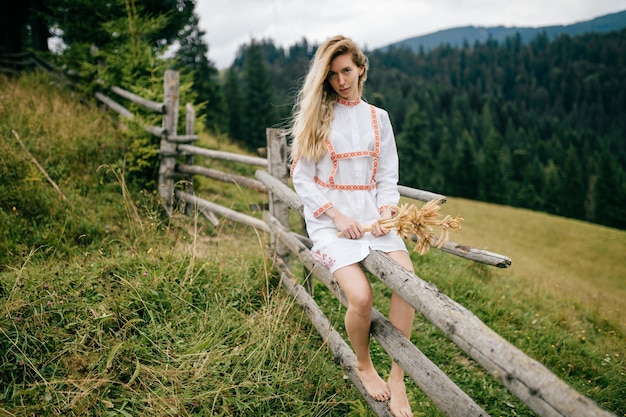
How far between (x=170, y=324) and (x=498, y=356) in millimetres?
2008

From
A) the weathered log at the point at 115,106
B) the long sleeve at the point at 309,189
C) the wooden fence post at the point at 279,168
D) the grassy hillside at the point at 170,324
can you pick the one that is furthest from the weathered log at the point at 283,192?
the weathered log at the point at 115,106

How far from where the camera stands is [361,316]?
2.23 m

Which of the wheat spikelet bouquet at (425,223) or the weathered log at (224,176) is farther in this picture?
the weathered log at (224,176)

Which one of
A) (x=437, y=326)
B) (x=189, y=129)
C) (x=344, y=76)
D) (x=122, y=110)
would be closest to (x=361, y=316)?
(x=437, y=326)

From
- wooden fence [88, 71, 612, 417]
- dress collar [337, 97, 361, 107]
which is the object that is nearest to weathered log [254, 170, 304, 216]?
wooden fence [88, 71, 612, 417]

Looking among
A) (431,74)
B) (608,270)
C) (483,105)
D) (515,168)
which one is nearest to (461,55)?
(431,74)

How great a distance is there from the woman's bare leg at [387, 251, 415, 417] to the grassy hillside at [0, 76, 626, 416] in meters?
0.28

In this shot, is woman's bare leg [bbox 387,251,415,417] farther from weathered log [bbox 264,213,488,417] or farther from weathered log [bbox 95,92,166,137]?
weathered log [bbox 95,92,166,137]

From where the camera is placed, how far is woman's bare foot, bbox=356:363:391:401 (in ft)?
7.45

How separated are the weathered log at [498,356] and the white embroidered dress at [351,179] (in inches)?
16.4

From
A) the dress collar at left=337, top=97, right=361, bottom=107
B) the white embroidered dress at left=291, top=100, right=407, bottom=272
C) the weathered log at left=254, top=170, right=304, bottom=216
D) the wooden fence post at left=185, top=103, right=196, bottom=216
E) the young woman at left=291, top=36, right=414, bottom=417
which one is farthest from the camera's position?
the wooden fence post at left=185, top=103, right=196, bottom=216

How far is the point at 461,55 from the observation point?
141 meters

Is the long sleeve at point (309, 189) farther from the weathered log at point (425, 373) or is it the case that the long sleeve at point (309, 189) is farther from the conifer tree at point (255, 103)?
the conifer tree at point (255, 103)

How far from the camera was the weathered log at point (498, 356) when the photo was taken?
122 centimetres
